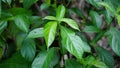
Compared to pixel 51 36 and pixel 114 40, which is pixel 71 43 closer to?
pixel 51 36

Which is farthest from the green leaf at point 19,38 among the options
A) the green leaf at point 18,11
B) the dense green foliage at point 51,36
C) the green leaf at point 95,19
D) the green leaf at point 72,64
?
the green leaf at point 95,19

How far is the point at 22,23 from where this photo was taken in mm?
1175

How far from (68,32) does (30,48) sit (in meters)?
0.28

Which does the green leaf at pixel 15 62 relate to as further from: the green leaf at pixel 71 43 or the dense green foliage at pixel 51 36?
the green leaf at pixel 71 43

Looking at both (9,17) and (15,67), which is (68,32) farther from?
(15,67)

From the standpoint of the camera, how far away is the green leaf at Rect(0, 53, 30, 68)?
1.35 m

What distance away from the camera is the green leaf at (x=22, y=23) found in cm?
117

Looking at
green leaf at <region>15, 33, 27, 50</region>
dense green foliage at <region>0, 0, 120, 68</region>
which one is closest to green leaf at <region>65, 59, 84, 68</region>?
dense green foliage at <region>0, 0, 120, 68</region>

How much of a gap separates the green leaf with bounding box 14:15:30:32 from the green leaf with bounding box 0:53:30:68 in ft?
0.81

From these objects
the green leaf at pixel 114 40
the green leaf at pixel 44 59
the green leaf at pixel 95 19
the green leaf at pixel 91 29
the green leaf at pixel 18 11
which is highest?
the green leaf at pixel 18 11

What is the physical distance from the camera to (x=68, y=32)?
1.04 metres

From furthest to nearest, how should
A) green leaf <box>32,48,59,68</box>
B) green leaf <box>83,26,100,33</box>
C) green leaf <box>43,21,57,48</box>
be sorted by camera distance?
green leaf <box>83,26,100,33</box>
green leaf <box>32,48,59,68</box>
green leaf <box>43,21,57,48</box>

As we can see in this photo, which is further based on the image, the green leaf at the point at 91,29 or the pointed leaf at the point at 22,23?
the green leaf at the point at 91,29

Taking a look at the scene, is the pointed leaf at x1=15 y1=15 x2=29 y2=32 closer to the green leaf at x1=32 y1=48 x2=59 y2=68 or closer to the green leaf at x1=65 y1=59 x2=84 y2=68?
the green leaf at x1=32 y1=48 x2=59 y2=68
